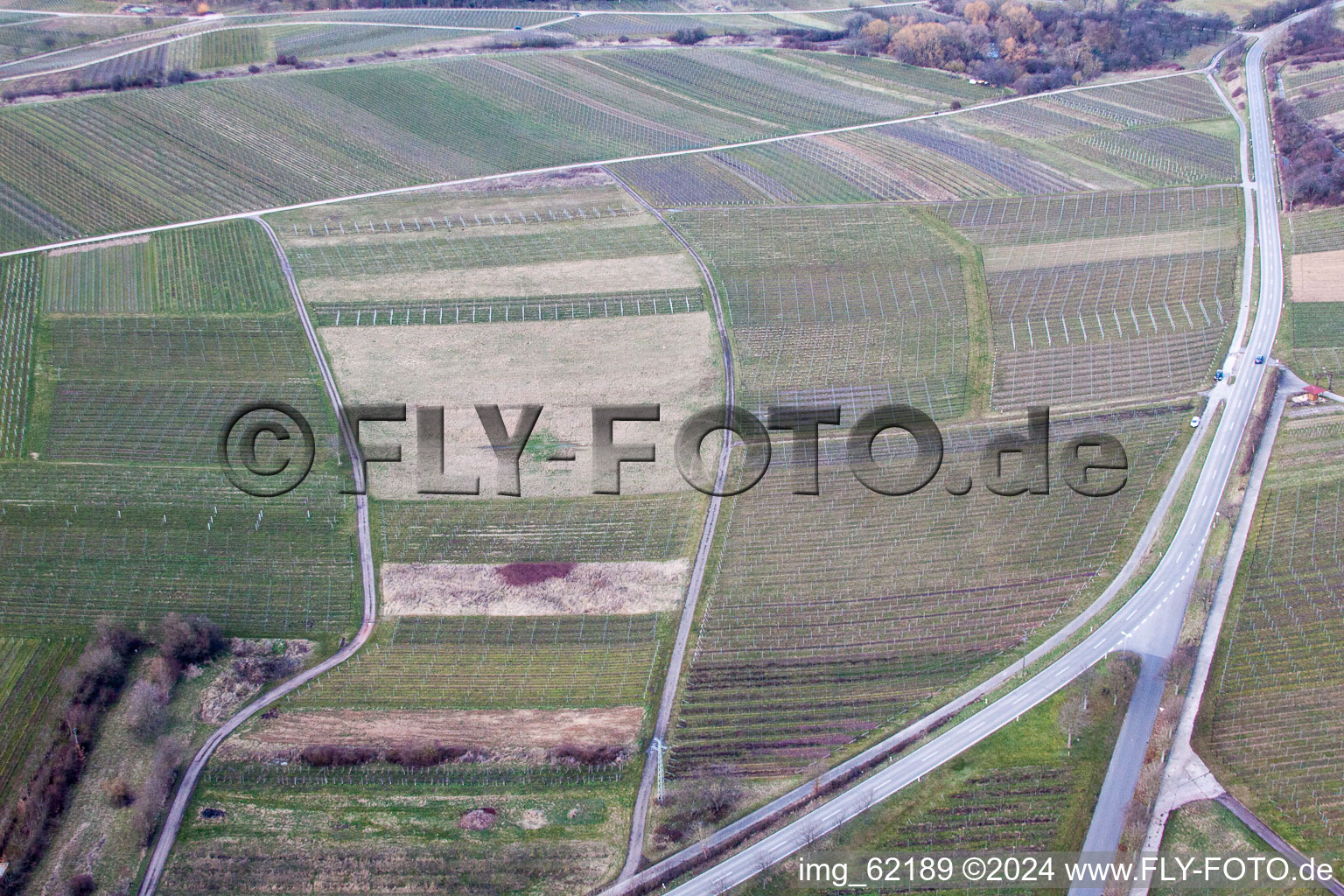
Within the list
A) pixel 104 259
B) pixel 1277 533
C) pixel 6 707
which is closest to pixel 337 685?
pixel 6 707

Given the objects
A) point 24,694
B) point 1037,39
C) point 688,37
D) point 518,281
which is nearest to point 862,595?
point 24,694

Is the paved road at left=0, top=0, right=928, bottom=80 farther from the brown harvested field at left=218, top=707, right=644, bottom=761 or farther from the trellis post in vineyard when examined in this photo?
the trellis post in vineyard

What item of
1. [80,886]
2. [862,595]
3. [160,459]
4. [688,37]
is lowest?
[80,886]

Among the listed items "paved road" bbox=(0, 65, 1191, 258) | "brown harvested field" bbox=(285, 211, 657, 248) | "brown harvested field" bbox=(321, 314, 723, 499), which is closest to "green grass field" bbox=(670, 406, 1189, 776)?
"brown harvested field" bbox=(321, 314, 723, 499)

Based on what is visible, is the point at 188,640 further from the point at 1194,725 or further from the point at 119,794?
the point at 1194,725
